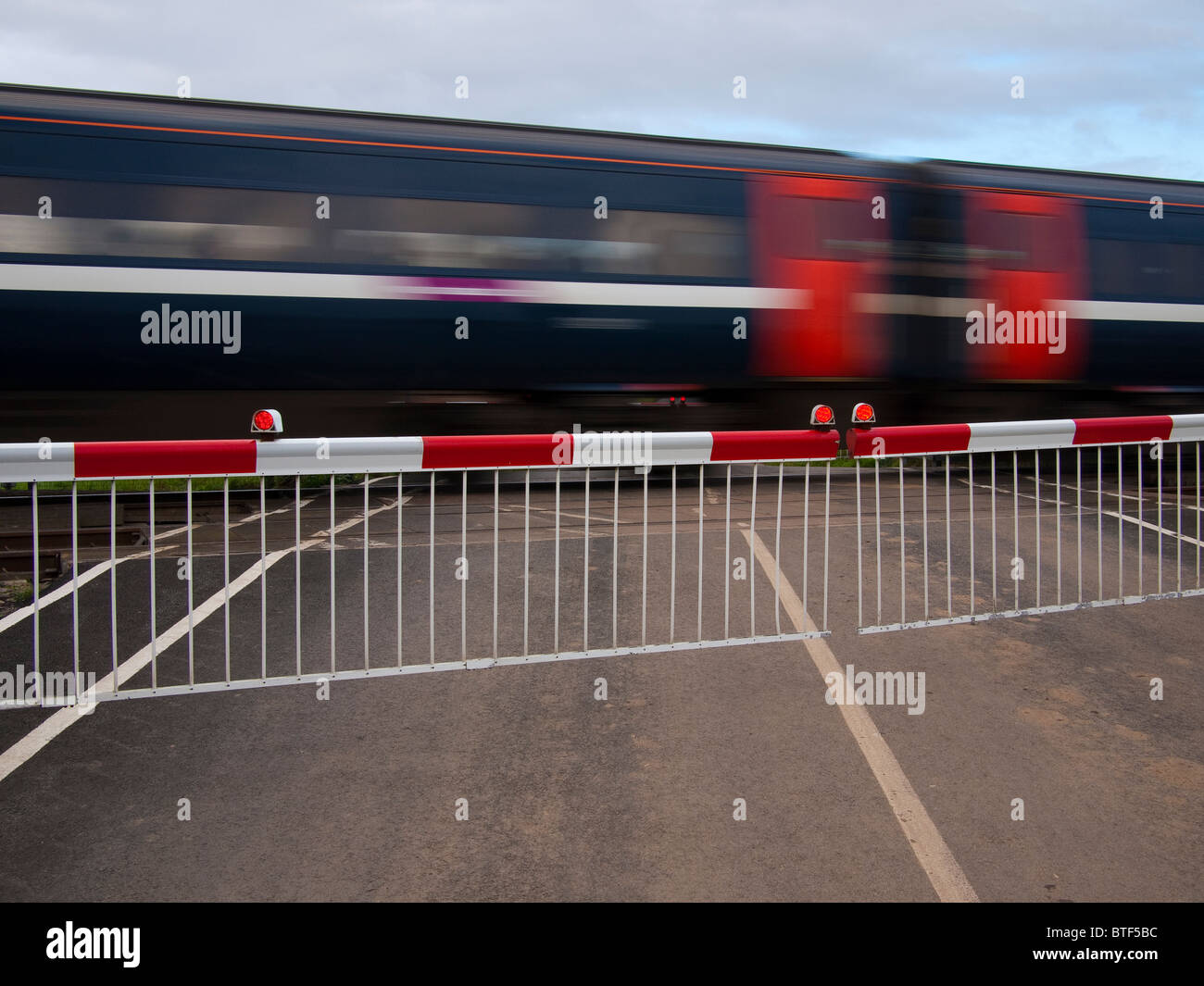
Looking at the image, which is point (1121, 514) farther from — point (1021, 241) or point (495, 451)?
point (1021, 241)

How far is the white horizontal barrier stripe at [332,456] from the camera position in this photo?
4.39 m

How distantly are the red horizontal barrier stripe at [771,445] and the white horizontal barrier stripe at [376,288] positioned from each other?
23.8ft

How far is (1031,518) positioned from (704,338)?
15.4ft

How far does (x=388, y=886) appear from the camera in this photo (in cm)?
345

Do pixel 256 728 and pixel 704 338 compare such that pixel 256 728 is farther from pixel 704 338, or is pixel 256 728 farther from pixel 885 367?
pixel 885 367

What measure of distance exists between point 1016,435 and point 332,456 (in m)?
3.42

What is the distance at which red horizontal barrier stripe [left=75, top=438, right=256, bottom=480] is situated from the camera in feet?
13.6

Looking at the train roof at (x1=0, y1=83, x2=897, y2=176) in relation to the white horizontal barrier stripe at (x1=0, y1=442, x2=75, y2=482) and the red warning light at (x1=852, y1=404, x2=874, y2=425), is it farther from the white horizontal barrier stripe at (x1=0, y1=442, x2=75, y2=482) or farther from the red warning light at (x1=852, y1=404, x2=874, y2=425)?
the white horizontal barrier stripe at (x1=0, y1=442, x2=75, y2=482)

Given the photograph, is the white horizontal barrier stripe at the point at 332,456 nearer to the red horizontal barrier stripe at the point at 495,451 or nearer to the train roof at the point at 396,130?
the red horizontal barrier stripe at the point at 495,451

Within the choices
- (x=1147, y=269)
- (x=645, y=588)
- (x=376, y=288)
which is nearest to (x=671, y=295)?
(x=376, y=288)

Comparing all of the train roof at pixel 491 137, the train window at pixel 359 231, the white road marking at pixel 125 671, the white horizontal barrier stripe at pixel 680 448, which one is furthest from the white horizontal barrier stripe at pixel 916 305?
the white horizontal barrier stripe at pixel 680 448

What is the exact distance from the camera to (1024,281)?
1393 cm
